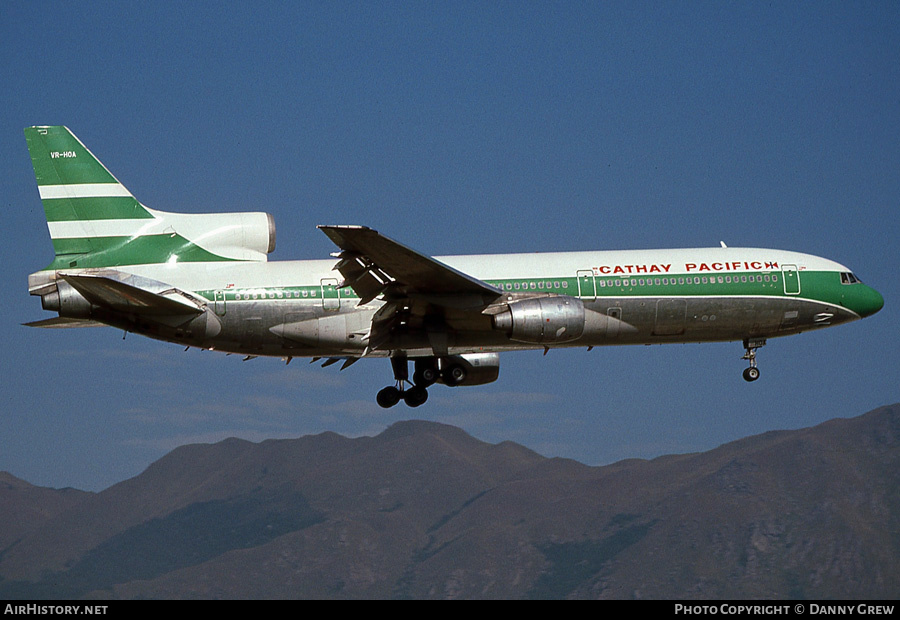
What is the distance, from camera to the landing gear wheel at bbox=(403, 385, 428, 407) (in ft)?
137

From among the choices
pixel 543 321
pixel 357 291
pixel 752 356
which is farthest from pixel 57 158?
pixel 752 356

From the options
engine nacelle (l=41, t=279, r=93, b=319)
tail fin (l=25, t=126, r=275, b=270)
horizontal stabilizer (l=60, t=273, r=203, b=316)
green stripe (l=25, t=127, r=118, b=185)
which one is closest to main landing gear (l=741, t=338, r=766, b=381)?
tail fin (l=25, t=126, r=275, b=270)

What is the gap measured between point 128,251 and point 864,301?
2564 centimetres

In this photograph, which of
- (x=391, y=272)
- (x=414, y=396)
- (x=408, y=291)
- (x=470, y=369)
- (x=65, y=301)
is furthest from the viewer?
(x=470, y=369)

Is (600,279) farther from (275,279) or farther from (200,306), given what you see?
(200,306)

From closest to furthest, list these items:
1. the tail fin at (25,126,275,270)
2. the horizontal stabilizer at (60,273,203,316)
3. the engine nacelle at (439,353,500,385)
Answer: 1. the horizontal stabilizer at (60,273,203,316)
2. the tail fin at (25,126,275,270)
3. the engine nacelle at (439,353,500,385)

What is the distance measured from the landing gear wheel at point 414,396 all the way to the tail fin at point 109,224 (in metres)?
7.31

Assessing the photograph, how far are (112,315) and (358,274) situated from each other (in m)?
8.05

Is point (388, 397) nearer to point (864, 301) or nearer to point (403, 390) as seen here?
point (403, 390)

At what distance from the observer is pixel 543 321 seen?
36.2 m

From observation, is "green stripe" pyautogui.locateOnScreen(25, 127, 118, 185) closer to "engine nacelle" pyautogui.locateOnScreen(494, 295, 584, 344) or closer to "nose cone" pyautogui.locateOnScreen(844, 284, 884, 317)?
"engine nacelle" pyautogui.locateOnScreen(494, 295, 584, 344)

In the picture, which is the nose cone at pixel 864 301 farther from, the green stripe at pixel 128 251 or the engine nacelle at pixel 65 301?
the engine nacelle at pixel 65 301
